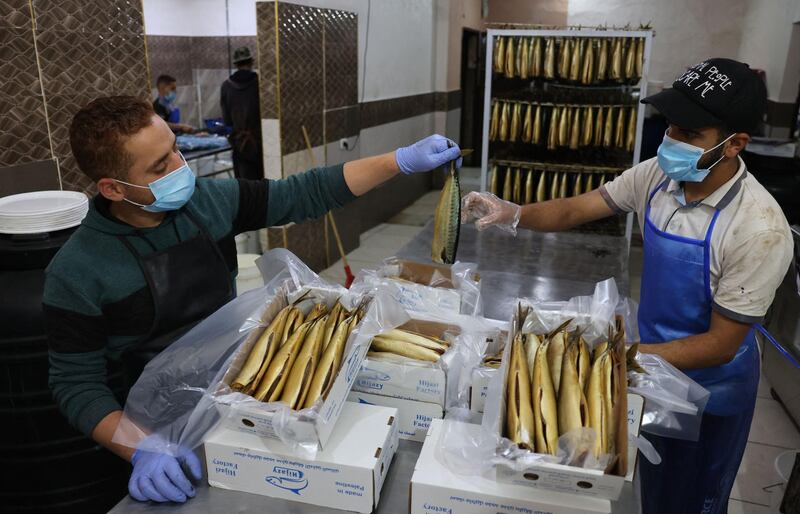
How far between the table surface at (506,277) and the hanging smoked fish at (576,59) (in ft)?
5.00

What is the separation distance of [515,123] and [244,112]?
2.64 meters

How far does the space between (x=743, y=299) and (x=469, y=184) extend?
328 inches

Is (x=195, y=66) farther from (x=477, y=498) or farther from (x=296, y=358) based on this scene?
(x=477, y=498)

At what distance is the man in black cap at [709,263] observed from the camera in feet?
5.73

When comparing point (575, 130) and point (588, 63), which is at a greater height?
point (588, 63)

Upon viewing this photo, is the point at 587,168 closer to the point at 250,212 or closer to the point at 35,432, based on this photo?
the point at 250,212

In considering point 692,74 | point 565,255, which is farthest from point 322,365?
point 565,255

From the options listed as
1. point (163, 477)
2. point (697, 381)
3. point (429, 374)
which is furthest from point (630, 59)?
point (163, 477)

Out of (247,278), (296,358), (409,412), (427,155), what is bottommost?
(247,278)

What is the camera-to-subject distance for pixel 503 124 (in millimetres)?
4902

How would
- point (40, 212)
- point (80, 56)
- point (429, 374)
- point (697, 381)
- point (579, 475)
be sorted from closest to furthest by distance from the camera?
point (579, 475), point (429, 374), point (697, 381), point (40, 212), point (80, 56)

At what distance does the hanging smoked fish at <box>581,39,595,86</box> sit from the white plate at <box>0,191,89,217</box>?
381 centimetres

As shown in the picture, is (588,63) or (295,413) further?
(588,63)

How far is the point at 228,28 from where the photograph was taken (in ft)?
27.8
